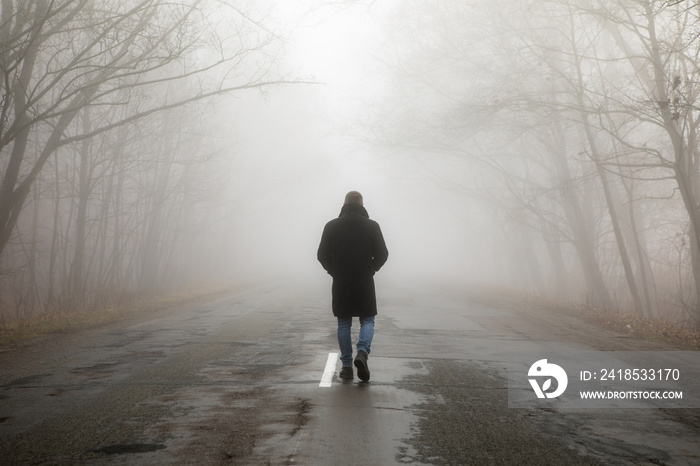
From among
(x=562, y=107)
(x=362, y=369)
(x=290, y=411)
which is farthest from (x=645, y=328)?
(x=290, y=411)

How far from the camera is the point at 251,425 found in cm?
484

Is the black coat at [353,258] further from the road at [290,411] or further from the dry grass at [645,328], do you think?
the dry grass at [645,328]

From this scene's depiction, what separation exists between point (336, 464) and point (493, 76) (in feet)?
60.0

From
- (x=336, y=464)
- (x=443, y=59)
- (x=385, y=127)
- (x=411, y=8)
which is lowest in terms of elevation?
(x=336, y=464)

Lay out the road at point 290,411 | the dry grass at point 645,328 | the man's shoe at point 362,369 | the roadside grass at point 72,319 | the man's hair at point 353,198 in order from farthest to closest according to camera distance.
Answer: the roadside grass at point 72,319
the dry grass at point 645,328
the man's hair at point 353,198
the man's shoe at point 362,369
the road at point 290,411

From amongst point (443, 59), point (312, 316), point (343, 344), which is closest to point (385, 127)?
point (443, 59)

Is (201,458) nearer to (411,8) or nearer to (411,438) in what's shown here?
(411,438)

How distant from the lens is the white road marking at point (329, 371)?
258 inches

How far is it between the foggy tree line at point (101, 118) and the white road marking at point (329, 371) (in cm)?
648

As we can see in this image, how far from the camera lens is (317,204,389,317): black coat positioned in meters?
6.89

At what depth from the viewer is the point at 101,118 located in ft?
64.2

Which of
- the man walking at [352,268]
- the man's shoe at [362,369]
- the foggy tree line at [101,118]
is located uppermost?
the foggy tree line at [101,118]

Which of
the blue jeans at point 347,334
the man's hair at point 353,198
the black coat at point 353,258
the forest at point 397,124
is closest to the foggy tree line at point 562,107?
the forest at point 397,124

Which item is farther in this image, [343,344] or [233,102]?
[233,102]
